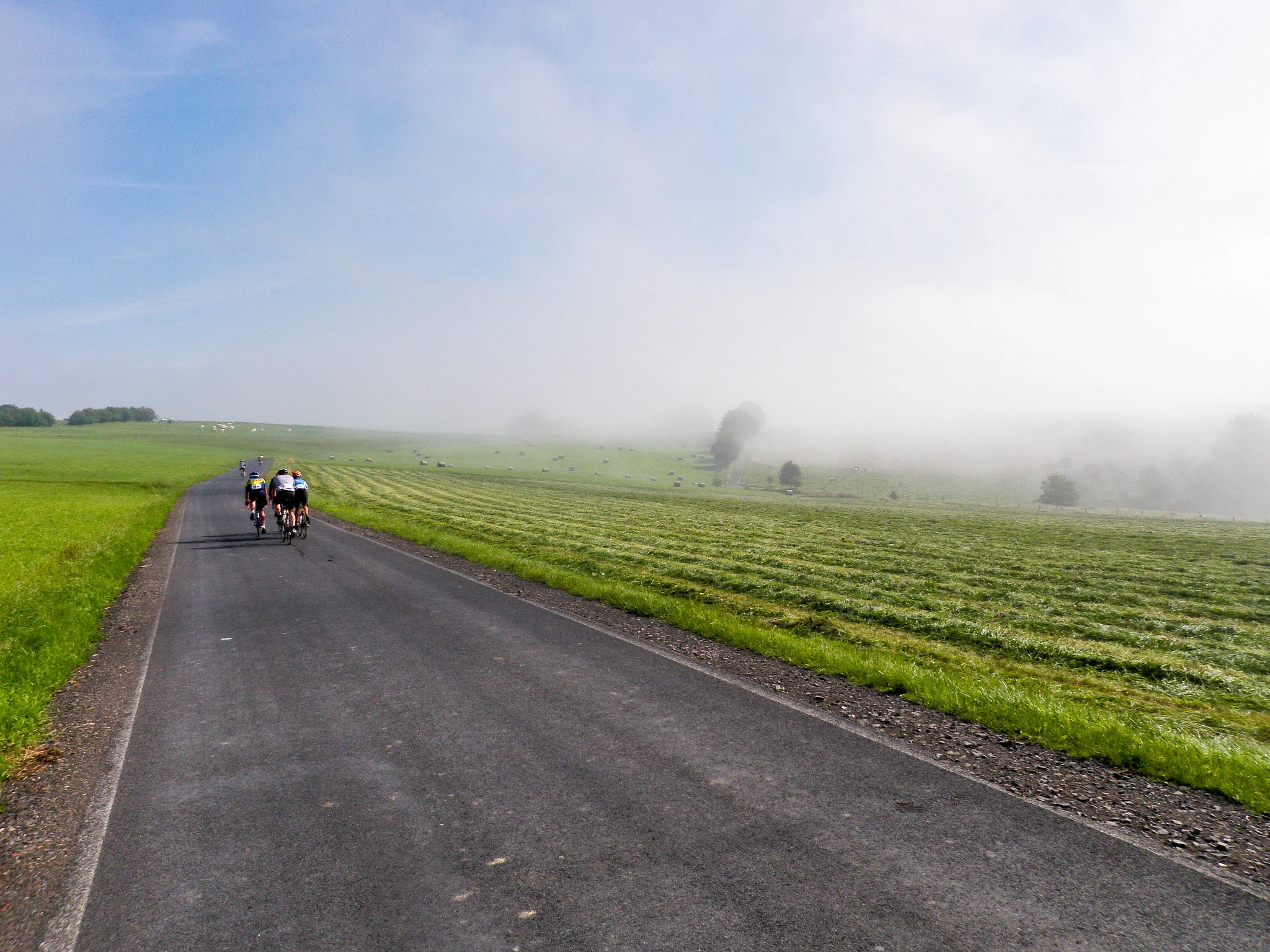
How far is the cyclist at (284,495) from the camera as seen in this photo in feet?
78.9

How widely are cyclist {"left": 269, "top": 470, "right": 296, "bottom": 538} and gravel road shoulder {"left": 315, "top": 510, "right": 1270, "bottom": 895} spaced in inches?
754

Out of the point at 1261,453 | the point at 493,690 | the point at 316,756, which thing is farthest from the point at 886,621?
the point at 1261,453

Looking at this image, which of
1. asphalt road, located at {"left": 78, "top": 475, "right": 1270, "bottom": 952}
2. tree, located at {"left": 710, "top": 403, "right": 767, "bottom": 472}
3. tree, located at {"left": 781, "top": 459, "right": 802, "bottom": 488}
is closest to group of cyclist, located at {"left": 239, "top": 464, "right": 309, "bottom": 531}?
asphalt road, located at {"left": 78, "top": 475, "right": 1270, "bottom": 952}

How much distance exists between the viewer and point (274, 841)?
523 cm

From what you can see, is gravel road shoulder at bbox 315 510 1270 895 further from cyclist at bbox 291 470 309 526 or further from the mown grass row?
cyclist at bbox 291 470 309 526

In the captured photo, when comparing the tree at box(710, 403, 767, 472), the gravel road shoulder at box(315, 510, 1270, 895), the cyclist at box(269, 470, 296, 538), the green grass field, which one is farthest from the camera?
the tree at box(710, 403, 767, 472)

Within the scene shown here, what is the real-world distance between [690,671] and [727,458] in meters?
168

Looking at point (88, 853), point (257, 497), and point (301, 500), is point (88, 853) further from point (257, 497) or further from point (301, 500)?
point (257, 497)

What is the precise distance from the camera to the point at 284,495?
78.8 ft

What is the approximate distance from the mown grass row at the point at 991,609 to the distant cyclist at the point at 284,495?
4692 mm

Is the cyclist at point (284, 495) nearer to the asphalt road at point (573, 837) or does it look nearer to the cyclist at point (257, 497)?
the cyclist at point (257, 497)

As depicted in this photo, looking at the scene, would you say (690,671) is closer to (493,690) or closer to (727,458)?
(493,690)

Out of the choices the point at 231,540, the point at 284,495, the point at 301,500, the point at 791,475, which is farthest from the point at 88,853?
the point at 791,475

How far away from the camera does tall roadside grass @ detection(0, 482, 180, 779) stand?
26.5ft
